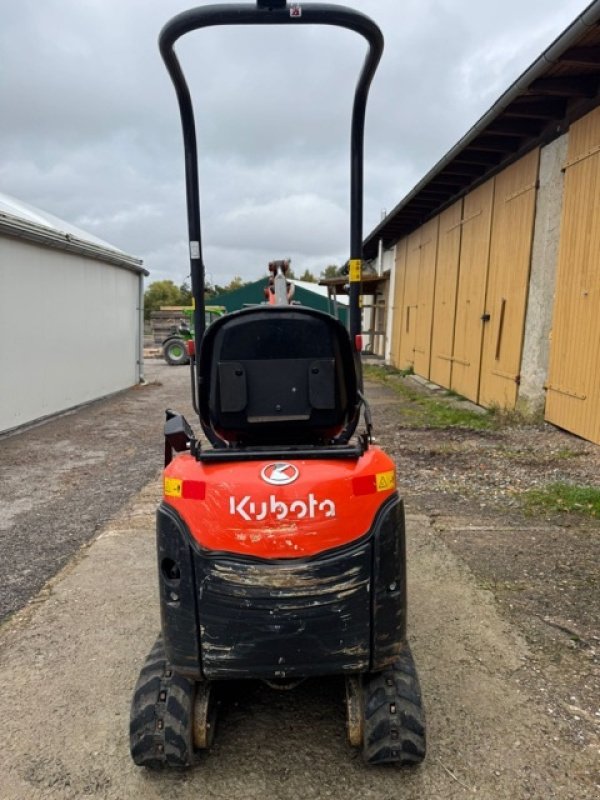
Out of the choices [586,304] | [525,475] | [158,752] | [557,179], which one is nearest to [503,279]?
[557,179]

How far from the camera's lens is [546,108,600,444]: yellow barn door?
6164mm

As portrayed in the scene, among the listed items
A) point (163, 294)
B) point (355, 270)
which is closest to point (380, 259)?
point (355, 270)

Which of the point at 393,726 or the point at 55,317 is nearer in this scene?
the point at 393,726

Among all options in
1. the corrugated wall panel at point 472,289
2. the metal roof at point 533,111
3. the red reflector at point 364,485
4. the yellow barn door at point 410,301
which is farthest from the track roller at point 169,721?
the yellow barn door at point 410,301

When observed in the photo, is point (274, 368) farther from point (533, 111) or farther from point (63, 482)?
point (533, 111)

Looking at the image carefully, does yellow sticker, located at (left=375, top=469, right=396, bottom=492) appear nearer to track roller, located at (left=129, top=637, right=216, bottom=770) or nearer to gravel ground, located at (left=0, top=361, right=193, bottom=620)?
track roller, located at (left=129, top=637, right=216, bottom=770)

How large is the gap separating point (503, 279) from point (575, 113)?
2468 mm

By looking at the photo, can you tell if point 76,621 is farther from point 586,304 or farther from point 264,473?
point 586,304

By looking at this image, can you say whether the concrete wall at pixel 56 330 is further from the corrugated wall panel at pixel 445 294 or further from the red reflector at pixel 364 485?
the red reflector at pixel 364 485

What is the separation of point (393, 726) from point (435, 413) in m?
7.60

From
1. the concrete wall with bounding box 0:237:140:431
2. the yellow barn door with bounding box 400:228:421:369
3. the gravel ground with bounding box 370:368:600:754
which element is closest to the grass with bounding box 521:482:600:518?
the gravel ground with bounding box 370:368:600:754

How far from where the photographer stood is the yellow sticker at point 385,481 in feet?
6.42

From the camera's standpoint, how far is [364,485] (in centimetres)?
192

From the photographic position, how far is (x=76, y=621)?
310 cm
